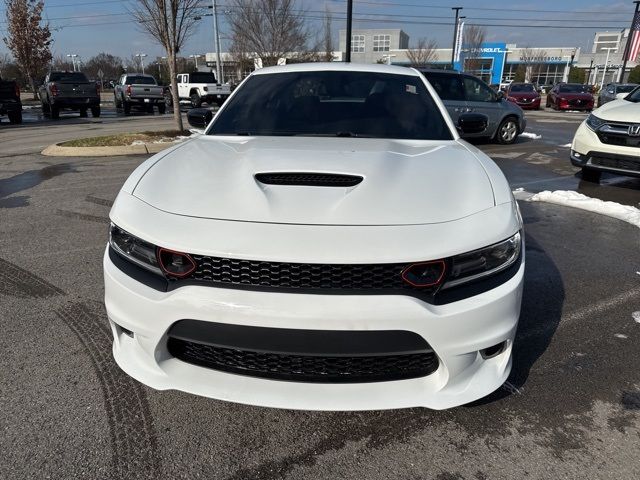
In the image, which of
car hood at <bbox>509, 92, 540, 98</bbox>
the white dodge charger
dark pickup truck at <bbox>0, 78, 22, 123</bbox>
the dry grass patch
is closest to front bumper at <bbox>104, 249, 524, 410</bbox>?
the white dodge charger

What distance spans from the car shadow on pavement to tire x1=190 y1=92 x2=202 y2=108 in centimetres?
2304

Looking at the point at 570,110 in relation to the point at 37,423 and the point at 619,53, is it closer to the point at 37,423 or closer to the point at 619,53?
Answer: the point at 37,423

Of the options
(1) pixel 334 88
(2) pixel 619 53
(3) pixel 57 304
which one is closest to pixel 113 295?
(3) pixel 57 304

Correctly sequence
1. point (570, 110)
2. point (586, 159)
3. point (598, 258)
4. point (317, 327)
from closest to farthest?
point (317, 327) → point (598, 258) → point (586, 159) → point (570, 110)

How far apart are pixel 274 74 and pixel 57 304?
234 cm

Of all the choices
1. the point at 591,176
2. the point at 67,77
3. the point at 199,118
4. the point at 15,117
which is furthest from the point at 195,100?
the point at 199,118

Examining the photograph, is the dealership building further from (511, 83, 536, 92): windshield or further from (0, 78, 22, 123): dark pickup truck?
(0, 78, 22, 123): dark pickup truck

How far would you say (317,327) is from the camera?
5.60 ft

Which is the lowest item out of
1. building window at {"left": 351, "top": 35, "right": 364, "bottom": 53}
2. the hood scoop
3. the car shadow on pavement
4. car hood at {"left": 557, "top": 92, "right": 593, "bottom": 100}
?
the car shadow on pavement

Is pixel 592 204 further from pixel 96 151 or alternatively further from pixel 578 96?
pixel 578 96

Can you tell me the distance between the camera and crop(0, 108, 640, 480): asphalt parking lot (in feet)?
6.39

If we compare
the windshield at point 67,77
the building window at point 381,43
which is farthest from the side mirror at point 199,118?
the building window at point 381,43

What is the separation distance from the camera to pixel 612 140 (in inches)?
269

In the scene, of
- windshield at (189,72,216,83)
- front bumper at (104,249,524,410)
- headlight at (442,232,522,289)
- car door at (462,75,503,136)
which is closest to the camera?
front bumper at (104,249,524,410)
